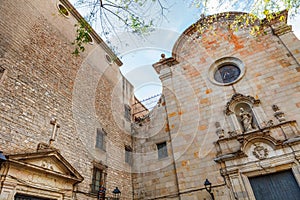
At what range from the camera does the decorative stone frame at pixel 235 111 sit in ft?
25.6

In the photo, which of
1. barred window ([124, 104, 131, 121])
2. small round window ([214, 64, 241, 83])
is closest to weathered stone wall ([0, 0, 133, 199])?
barred window ([124, 104, 131, 121])

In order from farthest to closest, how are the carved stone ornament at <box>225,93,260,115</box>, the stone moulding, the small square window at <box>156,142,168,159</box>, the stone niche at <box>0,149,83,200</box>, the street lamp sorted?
the small square window at <box>156,142,168,159</box> → the carved stone ornament at <box>225,93,260,115</box> → the street lamp → the stone moulding → the stone niche at <box>0,149,83,200</box>

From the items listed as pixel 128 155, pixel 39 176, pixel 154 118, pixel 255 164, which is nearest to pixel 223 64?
pixel 154 118

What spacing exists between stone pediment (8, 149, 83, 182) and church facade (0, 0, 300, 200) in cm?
3

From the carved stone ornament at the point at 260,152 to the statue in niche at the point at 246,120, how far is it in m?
0.80

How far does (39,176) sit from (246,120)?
742 centimetres

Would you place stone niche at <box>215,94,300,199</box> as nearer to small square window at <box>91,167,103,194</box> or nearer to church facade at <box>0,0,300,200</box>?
church facade at <box>0,0,300,200</box>

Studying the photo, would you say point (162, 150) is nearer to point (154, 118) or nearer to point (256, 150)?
point (154, 118)

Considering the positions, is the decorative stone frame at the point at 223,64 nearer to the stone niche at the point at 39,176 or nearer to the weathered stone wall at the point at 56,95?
the weathered stone wall at the point at 56,95

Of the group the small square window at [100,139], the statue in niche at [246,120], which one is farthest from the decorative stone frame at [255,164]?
the small square window at [100,139]

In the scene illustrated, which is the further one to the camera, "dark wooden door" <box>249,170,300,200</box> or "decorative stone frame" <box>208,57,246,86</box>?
"decorative stone frame" <box>208,57,246,86</box>

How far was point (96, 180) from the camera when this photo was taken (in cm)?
752

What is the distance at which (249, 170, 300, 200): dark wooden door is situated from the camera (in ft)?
20.7

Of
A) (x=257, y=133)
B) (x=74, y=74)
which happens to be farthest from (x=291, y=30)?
(x=74, y=74)
